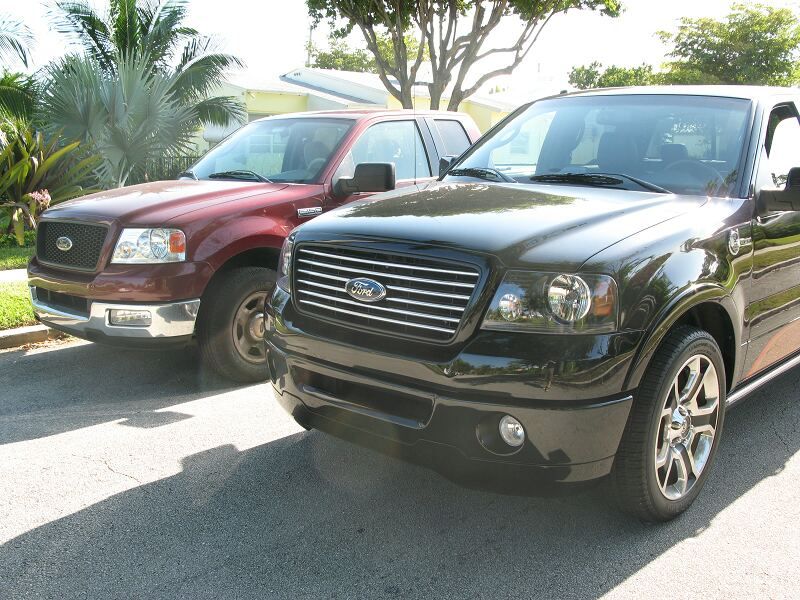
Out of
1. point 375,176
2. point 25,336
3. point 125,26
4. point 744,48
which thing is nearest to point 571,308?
point 375,176

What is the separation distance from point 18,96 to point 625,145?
39.4 ft

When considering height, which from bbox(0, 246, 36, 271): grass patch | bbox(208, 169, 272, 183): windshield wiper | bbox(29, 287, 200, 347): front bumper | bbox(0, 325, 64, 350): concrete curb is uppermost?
bbox(208, 169, 272, 183): windshield wiper

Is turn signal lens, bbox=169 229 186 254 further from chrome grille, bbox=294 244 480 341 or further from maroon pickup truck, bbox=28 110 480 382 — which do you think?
chrome grille, bbox=294 244 480 341

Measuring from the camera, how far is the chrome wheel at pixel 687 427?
3293mm

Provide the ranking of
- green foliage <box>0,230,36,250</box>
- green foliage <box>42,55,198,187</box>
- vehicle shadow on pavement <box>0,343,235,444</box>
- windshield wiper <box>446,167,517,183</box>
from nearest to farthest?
windshield wiper <box>446,167,517,183</box> < vehicle shadow on pavement <box>0,343,235,444</box> < green foliage <box>0,230,36,250</box> < green foliage <box>42,55,198,187</box>

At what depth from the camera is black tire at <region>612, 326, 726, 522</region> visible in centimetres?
308

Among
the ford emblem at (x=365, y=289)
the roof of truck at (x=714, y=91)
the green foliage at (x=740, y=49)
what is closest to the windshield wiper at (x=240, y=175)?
the roof of truck at (x=714, y=91)

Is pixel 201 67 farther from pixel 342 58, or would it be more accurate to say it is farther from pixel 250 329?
pixel 342 58

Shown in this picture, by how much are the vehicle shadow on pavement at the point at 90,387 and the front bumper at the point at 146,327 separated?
0.42 metres

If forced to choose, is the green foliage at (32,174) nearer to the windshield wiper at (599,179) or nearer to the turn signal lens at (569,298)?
the windshield wiper at (599,179)

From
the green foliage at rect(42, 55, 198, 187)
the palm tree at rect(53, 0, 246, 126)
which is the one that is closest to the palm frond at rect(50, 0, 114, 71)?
the palm tree at rect(53, 0, 246, 126)

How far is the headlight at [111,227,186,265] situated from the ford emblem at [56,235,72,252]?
47 centimetres

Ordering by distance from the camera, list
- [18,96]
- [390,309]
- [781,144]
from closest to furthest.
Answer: [390,309] < [781,144] < [18,96]

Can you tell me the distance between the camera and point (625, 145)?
14.1ft
